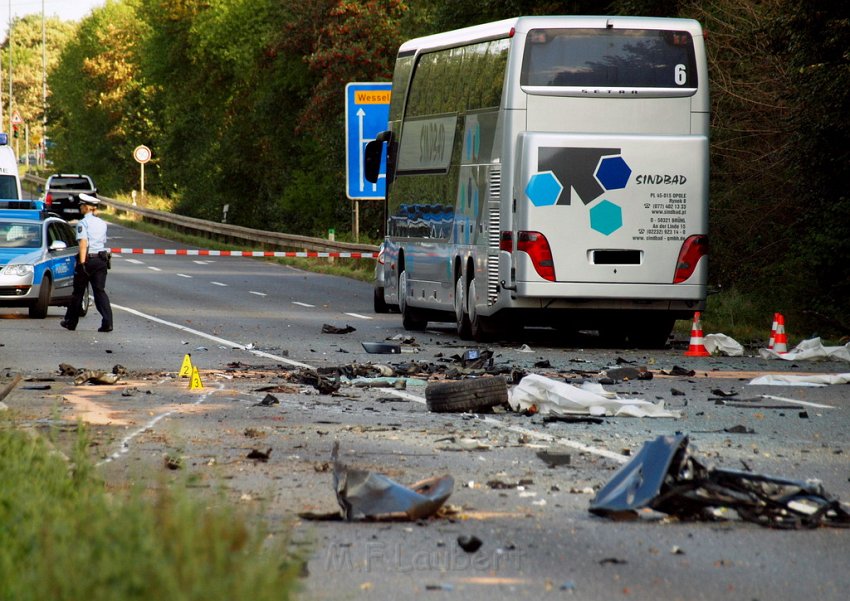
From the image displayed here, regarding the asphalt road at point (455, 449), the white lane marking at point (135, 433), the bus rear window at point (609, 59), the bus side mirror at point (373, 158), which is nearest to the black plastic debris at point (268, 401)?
the asphalt road at point (455, 449)

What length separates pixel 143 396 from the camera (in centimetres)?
1413

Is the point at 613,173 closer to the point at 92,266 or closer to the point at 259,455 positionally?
the point at 92,266

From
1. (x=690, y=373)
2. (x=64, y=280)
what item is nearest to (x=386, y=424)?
(x=690, y=373)

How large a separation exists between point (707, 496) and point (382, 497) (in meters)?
1.63

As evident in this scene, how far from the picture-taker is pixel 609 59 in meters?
20.5

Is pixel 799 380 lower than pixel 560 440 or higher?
lower

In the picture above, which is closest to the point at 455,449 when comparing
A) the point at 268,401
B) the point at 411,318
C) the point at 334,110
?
the point at 268,401

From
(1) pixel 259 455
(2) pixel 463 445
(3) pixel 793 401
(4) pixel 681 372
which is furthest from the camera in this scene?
(4) pixel 681 372

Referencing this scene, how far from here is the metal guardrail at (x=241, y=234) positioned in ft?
144

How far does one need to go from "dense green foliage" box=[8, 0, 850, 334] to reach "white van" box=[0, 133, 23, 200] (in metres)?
11.1

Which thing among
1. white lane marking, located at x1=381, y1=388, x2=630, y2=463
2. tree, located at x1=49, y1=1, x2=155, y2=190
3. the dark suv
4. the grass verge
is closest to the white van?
the dark suv

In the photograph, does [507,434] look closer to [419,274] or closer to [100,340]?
[100,340]

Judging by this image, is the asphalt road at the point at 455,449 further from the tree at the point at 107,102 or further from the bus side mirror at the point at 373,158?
the tree at the point at 107,102

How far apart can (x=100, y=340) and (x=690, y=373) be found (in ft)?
26.6
